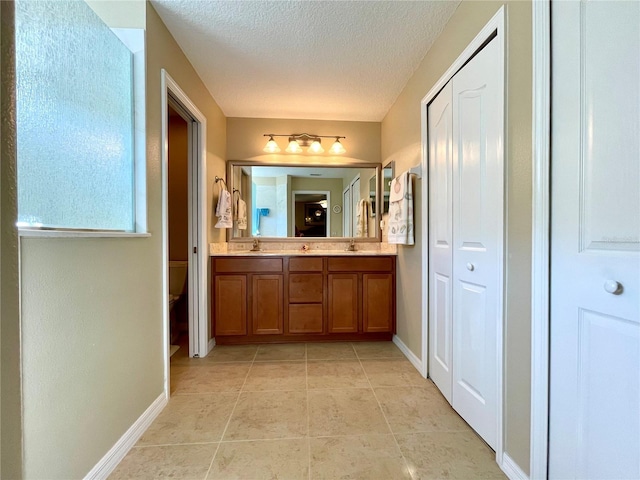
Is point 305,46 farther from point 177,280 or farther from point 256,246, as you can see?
point 177,280

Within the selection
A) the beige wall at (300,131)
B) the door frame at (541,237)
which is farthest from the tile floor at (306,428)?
the beige wall at (300,131)

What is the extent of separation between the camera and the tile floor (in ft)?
3.82

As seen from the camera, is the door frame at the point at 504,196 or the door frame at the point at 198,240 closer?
the door frame at the point at 504,196

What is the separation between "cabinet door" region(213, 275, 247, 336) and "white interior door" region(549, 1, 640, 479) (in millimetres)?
2179

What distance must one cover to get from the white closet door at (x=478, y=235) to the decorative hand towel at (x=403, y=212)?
1.85 ft

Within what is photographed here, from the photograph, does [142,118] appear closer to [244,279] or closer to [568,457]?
[244,279]

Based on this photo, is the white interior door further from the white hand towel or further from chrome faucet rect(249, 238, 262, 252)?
chrome faucet rect(249, 238, 262, 252)

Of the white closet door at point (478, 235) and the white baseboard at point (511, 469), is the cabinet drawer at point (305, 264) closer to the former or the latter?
the white closet door at point (478, 235)

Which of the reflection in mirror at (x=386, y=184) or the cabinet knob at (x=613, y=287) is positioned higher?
the reflection in mirror at (x=386, y=184)

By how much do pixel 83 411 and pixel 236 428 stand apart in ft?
2.26

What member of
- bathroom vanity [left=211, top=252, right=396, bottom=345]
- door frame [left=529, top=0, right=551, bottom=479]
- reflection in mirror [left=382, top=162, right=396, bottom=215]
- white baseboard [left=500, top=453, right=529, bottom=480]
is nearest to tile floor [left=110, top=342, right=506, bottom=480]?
white baseboard [left=500, top=453, right=529, bottom=480]

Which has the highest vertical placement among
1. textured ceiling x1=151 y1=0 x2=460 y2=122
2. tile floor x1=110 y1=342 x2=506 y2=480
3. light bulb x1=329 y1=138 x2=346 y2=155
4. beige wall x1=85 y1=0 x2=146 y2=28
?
textured ceiling x1=151 y1=0 x2=460 y2=122

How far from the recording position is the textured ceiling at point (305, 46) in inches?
60.2

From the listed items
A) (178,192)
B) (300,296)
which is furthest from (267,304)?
(178,192)
